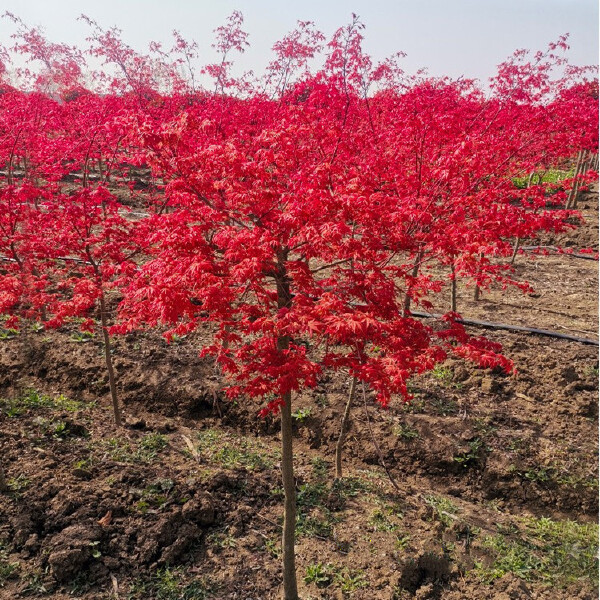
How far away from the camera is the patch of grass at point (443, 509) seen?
5746 mm

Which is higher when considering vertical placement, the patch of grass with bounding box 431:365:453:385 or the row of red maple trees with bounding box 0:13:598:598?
the row of red maple trees with bounding box 0:13:598:598

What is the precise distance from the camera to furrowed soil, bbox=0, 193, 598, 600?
497 centimetres

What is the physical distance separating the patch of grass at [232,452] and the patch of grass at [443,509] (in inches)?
89.1

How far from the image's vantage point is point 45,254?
22.1 ft

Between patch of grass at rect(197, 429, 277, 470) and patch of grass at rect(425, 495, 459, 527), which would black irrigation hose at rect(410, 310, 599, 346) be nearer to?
patch of grass at rect(425, 495, 459, 527)

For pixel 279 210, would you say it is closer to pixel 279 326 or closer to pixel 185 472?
pixel 279 326

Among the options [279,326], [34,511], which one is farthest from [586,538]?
[34,511]

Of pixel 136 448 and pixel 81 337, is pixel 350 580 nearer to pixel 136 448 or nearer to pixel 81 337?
pixel 136 448

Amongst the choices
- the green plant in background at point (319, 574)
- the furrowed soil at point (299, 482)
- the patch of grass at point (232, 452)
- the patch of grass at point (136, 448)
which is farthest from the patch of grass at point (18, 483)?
the green plant in background at point (319, 574)

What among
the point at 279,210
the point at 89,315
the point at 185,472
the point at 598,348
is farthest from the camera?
the point at 89,315

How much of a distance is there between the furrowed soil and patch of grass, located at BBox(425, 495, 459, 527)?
3 cm

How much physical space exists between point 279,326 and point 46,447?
15.6ft

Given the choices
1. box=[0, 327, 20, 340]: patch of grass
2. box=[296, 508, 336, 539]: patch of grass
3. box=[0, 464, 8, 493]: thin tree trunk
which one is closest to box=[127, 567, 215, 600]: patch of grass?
box=[296, 508, 336, 539]: patch of grass

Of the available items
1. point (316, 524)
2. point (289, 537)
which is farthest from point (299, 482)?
point (289, 537)
